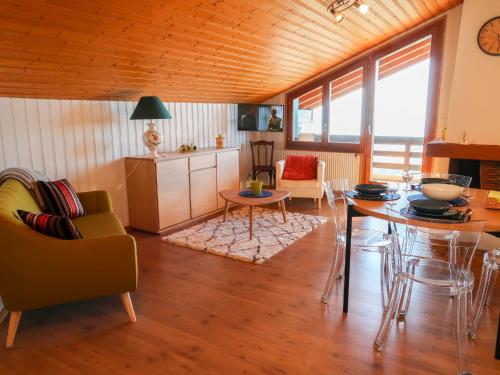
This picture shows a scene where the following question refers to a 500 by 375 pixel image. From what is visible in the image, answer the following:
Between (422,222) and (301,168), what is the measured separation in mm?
3767

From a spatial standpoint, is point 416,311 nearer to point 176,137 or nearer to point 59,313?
point 59,313

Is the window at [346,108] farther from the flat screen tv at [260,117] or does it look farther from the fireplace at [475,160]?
the fireplace at [475,160]

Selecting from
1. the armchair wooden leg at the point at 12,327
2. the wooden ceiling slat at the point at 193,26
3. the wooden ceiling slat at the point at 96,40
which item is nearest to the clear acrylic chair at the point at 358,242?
the wooden ceiling slat at the point at 193,26

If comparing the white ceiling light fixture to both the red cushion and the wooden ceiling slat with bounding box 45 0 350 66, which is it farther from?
the red cushion

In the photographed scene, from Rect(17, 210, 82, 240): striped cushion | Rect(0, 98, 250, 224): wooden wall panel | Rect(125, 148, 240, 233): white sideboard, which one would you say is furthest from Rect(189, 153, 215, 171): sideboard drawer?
Rect(17, 210, 82, 240): striped cushion

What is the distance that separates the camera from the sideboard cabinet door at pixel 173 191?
426 centimetres

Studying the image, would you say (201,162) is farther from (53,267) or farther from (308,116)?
(53,267)

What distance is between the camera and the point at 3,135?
10.8 ft

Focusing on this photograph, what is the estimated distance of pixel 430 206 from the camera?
6.96ft

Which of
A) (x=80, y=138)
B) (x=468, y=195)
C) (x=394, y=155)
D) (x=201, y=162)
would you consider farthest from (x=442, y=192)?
(x=394, y=155)

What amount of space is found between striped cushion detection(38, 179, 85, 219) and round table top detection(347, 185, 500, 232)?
2.31 m

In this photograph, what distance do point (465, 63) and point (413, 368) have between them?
3.71 meters

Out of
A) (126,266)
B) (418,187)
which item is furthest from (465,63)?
(126,266)

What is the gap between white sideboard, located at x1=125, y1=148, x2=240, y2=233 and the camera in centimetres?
425
